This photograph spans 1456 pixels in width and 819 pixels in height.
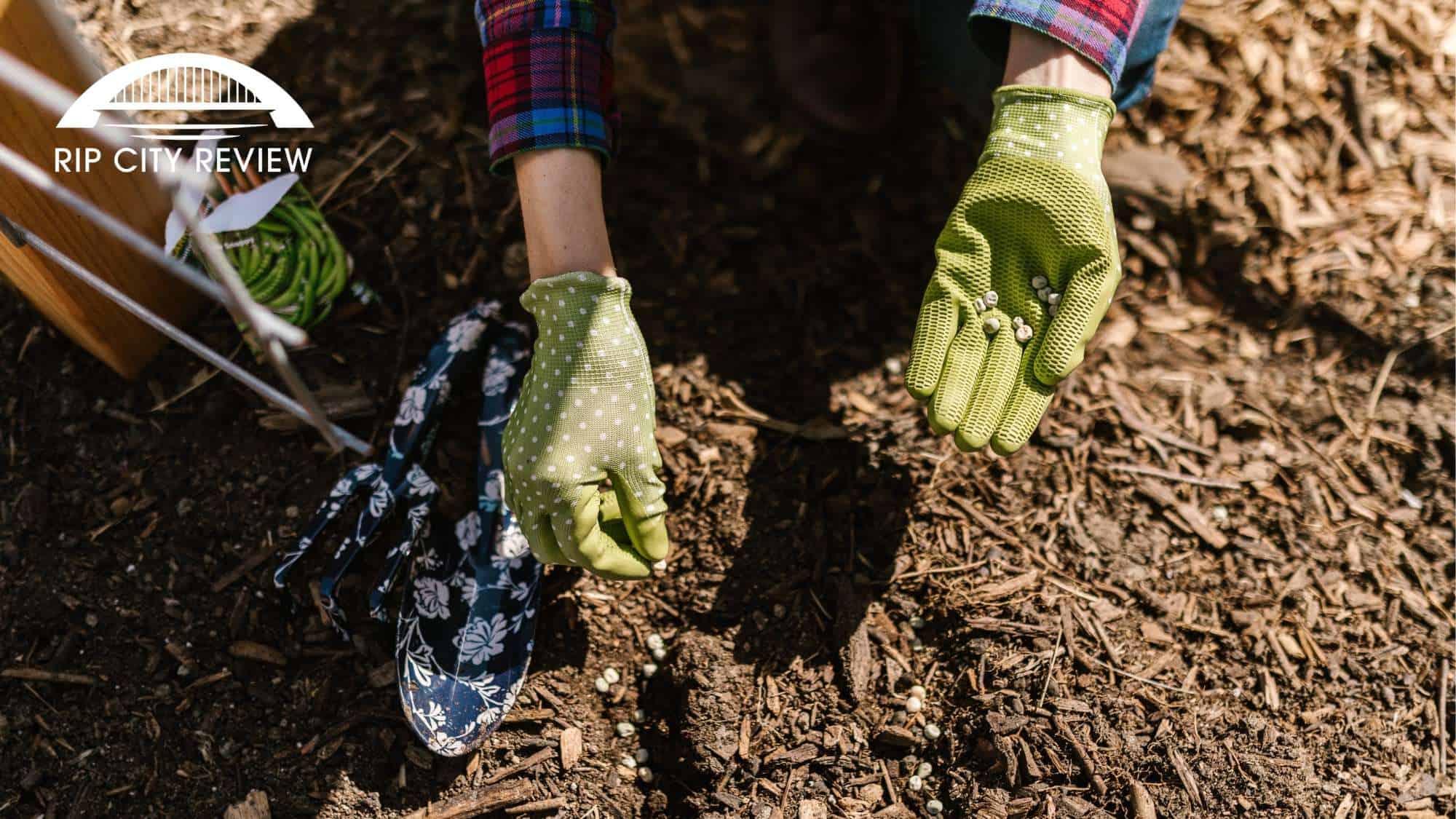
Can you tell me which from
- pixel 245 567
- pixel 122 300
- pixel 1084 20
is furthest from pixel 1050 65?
pixel 245 567

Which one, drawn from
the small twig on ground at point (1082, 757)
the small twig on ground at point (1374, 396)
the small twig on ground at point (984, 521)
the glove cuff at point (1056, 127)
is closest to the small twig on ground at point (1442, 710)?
the small twig on ground at point (1374, 396)

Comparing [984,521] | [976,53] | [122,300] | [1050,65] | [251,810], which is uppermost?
[1050,65]

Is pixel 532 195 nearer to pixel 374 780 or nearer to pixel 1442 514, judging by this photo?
pixel 374 780

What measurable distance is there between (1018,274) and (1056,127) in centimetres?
28

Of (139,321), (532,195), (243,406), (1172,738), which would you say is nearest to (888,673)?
(1172,738)

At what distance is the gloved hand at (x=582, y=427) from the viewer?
175cm

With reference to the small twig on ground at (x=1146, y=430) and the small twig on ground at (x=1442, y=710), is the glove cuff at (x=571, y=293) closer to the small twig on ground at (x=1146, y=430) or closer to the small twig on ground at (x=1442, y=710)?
the small twig on ground at (x=1146, y=430)

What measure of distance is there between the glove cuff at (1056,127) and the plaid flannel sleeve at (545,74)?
30.9 inches

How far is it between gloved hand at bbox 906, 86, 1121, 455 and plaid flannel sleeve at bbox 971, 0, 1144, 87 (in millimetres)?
96

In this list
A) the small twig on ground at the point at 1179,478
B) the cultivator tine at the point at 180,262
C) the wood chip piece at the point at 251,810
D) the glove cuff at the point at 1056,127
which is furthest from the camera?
the small twig on ground at the point at 1179,478

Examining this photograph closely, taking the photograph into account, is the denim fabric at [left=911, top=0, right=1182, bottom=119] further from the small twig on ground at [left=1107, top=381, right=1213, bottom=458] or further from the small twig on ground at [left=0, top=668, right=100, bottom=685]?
the small twig on ground at [left=0, top=668, right=100, bottom=685]

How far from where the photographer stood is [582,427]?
1746mm

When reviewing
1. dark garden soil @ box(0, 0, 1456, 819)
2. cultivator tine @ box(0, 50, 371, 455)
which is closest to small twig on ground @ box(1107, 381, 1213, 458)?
dark garden soil @ box(0, 0, 1456, 819)

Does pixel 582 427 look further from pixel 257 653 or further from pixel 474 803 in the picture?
pixel 257 653
